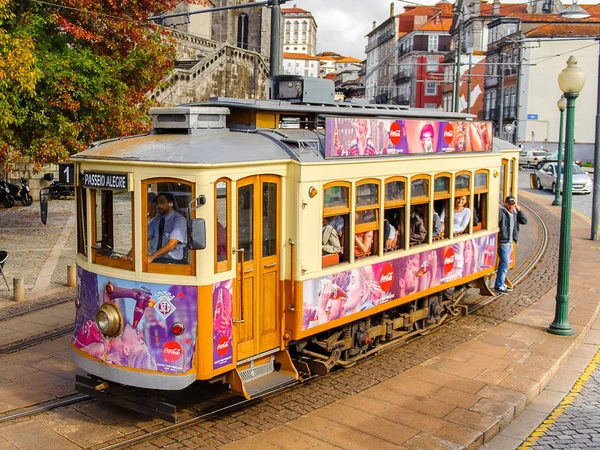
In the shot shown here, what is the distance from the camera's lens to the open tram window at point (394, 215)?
10.0 m

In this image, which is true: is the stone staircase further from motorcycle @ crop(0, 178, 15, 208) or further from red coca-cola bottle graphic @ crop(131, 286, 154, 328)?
red coca-cola bottle graphic @ crop(131, 286, 154, 328)

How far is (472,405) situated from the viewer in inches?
347

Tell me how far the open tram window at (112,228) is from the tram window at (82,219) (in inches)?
7.4

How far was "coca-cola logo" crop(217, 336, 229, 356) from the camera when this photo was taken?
25.2 feet

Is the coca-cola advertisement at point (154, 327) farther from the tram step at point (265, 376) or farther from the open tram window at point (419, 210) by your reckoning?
the open tram window at point (419, 210)

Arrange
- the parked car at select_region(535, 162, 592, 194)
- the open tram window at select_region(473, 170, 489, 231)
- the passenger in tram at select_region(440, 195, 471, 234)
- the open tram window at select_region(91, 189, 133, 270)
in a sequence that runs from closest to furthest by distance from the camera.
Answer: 1. the open tram window at select_region(91, 189, 133, 270)
2. the passenger in tram at select_region(440, 195, 471, 234)
3. the open tram window at select_region(473, 170, 489, 231)
4. the parked car at select_region(535, 162, 592, 194)

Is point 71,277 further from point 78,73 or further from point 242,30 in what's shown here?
point 242,30

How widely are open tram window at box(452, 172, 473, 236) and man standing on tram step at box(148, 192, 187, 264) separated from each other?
549cm

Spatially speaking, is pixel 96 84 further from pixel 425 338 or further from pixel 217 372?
pixel 217 372

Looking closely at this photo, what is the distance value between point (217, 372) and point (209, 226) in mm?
1493

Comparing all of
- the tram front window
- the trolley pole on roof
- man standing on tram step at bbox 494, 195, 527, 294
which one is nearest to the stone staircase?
the trolley pole on roof

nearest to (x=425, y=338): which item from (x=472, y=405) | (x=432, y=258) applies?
(x=432, y=258)

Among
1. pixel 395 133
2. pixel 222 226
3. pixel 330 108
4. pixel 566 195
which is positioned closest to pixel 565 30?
pixel 566 195

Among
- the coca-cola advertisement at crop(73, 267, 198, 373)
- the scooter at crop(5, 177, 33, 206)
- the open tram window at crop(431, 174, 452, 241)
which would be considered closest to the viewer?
the coca-cola advertisement at crop(73, 267, 198, 373)
